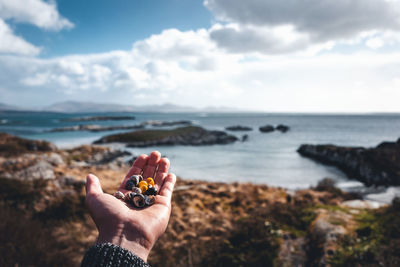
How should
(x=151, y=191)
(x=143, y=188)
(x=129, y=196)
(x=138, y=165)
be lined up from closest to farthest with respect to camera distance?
(x=129, y=196), (x=151, y=191), (x=143, y=188), (x=138, y=165)

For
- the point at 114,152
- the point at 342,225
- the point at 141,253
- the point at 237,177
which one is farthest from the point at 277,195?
the point at 114,152

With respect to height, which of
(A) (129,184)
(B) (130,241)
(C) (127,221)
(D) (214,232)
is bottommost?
(D) (214,232)

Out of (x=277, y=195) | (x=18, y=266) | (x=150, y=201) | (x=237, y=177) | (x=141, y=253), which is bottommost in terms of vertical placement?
(x=237, y=177)

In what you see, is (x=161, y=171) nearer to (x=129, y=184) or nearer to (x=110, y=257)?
(x=129, y=184)

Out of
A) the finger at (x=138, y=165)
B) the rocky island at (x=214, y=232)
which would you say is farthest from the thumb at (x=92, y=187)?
the rocky island at (x=214, y=232)

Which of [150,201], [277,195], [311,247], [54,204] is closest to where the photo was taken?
[150,201]

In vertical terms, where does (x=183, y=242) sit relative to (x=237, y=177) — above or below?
above

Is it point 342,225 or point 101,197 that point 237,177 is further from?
point 101,197

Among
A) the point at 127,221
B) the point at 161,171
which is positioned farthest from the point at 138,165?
the point at 127,221

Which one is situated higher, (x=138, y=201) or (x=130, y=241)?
(x=138, y=201)
